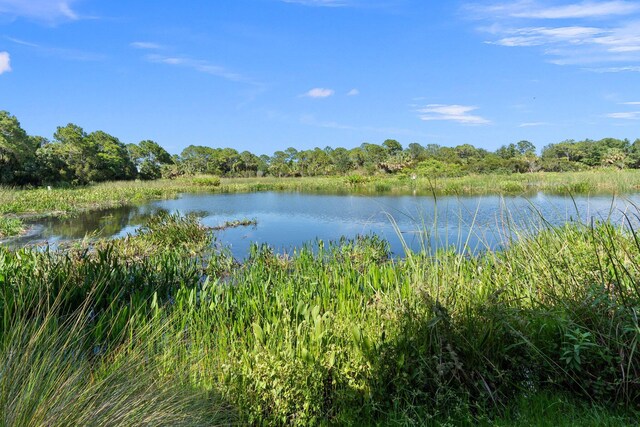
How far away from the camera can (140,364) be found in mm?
2186

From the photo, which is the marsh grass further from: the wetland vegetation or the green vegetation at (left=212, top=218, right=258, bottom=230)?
the wetland vegetation

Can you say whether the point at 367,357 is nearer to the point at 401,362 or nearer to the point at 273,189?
the point at 401,362

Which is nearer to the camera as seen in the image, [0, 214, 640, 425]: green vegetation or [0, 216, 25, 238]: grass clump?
[0, 214, 640, 425]: green vegetation

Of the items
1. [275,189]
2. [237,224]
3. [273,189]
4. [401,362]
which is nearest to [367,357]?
[401,362]

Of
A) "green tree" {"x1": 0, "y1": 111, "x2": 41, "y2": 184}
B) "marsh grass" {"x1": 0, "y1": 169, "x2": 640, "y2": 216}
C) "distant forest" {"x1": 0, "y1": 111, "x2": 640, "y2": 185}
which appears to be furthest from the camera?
"distant forest" {"x1": 0, "y1": 111, "x2": 640, "y2": 185}

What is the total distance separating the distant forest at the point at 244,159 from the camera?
3045 cm

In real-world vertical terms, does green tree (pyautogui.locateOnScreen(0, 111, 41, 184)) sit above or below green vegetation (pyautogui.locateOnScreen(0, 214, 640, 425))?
above

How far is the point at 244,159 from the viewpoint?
257ft

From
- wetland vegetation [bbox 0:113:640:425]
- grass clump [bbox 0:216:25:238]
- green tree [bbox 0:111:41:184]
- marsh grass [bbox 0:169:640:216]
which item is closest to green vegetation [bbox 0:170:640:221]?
marsh grass [bbox 0:169:640:216]

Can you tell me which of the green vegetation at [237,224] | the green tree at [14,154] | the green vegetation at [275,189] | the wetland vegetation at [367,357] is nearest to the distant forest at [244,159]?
the green tree at [14,154]

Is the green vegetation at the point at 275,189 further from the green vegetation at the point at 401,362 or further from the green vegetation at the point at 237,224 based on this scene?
the green vegetation at the point at 401,362

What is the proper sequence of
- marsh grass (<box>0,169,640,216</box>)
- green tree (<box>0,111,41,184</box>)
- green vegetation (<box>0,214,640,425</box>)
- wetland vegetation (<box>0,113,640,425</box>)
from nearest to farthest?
wetland vegetation (<box>0,113,640,425</box>) → green vegetation (<box>0,214,640,425</box>) → marsh grass (<box>0,169,640,216</box>) → green tree (<box>0,111,41,184</box>)

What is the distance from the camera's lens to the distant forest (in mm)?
30453

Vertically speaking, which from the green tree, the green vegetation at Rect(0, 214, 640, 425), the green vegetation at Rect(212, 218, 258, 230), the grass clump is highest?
the green tree
